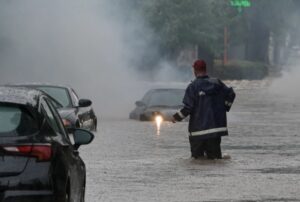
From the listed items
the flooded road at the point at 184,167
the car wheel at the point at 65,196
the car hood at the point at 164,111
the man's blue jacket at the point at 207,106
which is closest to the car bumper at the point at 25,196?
the car wheel at the point at 65,196

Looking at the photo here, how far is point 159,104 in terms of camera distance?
99.8 feet

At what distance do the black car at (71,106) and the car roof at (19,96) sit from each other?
11.6 m

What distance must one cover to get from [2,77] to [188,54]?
23221 mm

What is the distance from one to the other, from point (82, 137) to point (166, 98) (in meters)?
20.9

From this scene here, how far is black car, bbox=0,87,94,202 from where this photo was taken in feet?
25.8

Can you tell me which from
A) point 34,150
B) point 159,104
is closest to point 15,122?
point 34,150

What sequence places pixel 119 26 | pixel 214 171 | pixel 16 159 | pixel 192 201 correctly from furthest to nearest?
pixel 119 26 < pixel 214 171 < pixel 192 201 < pixel 16 159

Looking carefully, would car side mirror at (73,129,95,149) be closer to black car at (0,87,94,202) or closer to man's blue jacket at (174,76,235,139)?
black car at (0,87,94,202)

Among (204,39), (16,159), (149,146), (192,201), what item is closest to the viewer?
(16,159)

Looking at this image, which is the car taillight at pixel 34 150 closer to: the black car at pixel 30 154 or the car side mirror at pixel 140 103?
the black car at pixel 30 154

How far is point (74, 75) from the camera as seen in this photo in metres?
37.8

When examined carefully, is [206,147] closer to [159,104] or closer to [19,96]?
[19,96]

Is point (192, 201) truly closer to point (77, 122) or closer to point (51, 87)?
point (77, 122)

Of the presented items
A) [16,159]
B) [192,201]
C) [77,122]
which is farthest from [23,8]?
[16,159]
